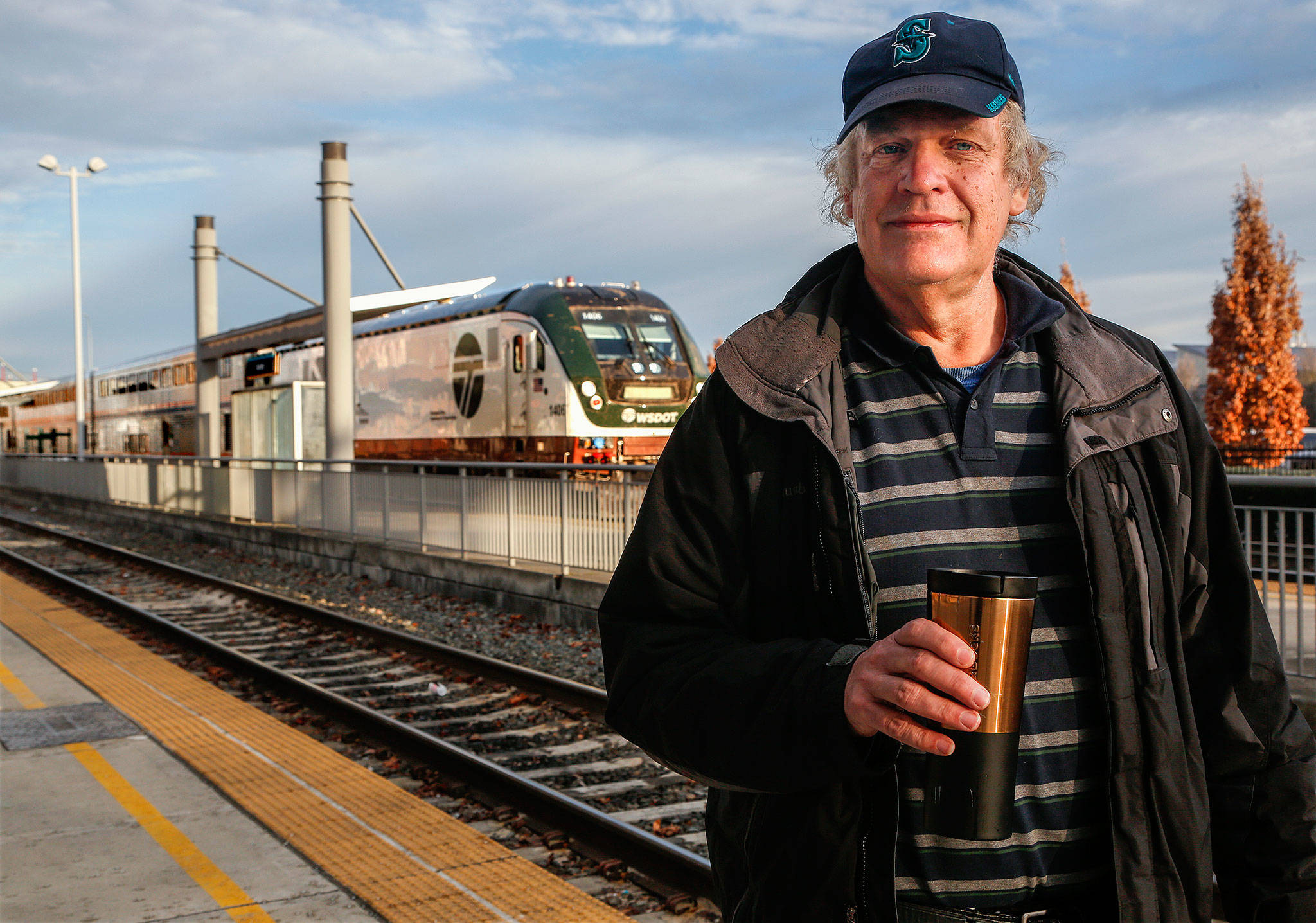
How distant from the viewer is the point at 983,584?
1383mm

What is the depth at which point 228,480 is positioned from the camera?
66.8ft

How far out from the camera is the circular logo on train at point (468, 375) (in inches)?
793

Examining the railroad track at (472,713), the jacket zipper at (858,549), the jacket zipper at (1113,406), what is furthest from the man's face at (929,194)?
the railroad track at (472,713)

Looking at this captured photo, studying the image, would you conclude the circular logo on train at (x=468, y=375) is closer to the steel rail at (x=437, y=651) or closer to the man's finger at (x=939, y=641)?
the steel rail at (x=437, y=651)

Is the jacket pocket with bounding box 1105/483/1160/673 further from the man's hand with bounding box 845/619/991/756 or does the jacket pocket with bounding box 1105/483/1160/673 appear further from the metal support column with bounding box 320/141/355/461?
the metal support column with bounding box 320/141/355/461

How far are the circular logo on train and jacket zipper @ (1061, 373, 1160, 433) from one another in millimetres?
18503

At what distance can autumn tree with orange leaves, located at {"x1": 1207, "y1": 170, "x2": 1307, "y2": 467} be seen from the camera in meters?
26.4

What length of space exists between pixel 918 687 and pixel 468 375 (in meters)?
19.5

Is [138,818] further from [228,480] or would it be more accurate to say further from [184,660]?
[228,480]

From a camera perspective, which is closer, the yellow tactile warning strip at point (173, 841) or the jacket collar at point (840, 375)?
the jacket collar at point (840, 375)

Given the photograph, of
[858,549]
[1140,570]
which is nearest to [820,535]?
[858,549]

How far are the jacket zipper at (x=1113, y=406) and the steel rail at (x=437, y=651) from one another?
2.73 m

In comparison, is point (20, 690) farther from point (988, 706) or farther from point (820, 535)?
point (988, 706)

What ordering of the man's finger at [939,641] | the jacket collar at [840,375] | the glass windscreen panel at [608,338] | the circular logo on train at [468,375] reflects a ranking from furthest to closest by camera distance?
the circular logo on train at [468,375]
the glass windscreen panel at [608,338]
the jacket collar at [840,375]
the man's finger at [939,641]
